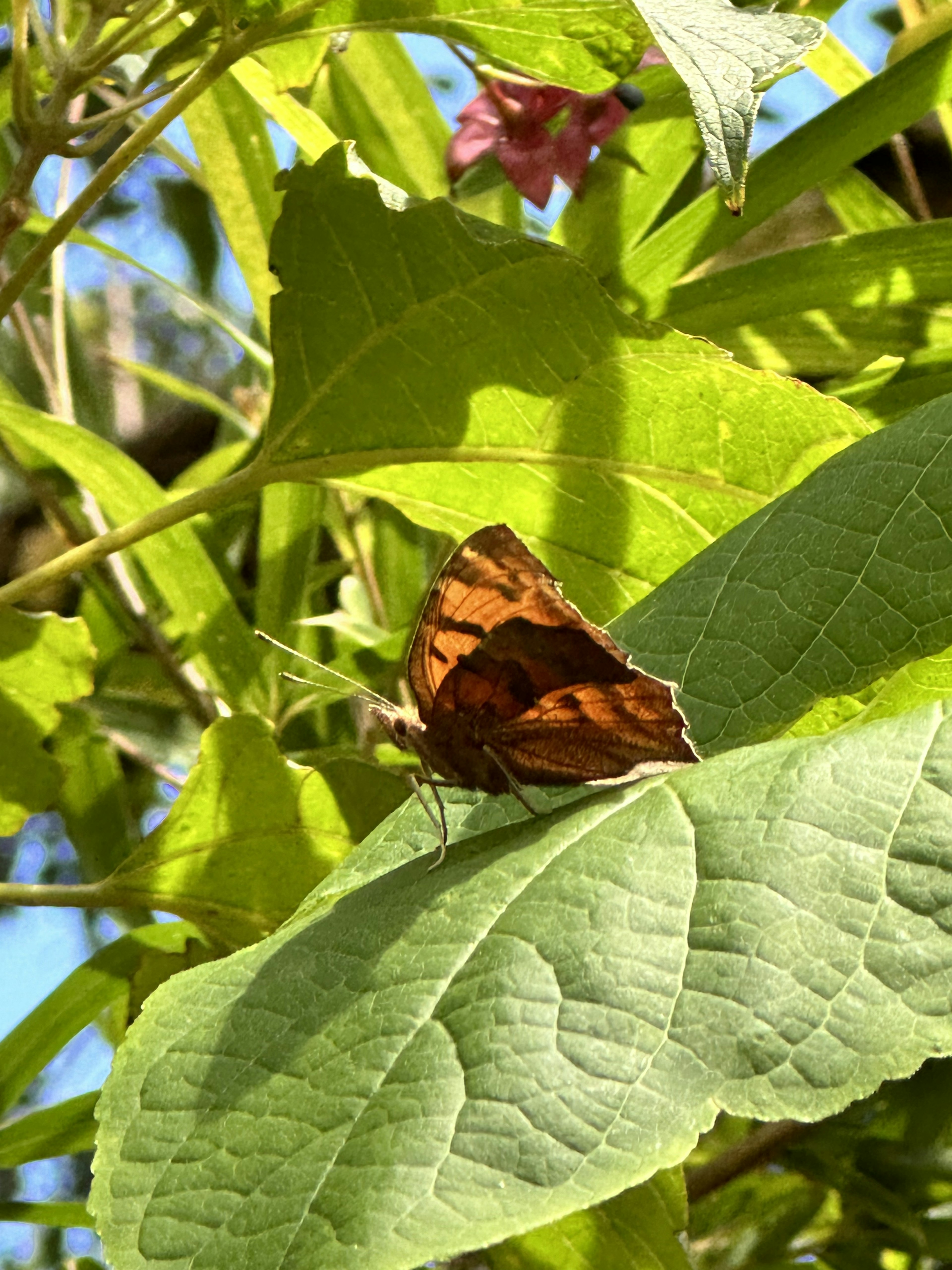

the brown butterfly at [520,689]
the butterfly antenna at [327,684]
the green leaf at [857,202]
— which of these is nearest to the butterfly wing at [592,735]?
the brown butterfly at [520,689]

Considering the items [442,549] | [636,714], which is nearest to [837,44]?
[442,549]

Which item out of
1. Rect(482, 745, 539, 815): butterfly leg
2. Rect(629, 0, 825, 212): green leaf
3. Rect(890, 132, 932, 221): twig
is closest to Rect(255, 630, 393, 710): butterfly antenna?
Rect(482, 745, 539, 815): butterfly leg

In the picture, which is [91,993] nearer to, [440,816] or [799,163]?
[440,816]

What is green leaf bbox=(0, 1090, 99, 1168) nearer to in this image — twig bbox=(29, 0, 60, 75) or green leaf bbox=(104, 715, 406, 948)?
green leaf bbox=(104, 715, 406, 948)

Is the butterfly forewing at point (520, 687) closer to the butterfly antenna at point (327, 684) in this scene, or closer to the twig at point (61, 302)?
the butterfly antenna at point (327, 684)

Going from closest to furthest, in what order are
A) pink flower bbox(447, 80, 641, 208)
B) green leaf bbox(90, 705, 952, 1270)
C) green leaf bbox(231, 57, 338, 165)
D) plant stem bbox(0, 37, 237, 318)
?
green leaf bbox(90, 705, 952, 1270), plant stem bbox(0, 37, 237, 318), green leaf bbox(231, 57, 338, 165), pink flower bbox(447, 80, 641, 208)

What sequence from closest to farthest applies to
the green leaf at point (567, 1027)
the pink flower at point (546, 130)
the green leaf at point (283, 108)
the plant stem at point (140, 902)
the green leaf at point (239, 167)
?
the green leaf at point (567, 1027) → the plant stem at point (140, 902) → the green leaf at point (283, 108) → the pink flower at point (546, 130) → the green leaf at point (239, 167)
